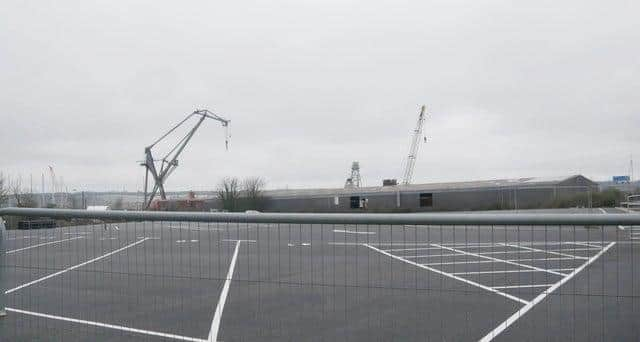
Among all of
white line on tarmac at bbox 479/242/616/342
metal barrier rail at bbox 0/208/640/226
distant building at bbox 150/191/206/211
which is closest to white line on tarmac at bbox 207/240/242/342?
metal barrier rail at bbox 0/208/640/226

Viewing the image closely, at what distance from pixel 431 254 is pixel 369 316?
61cm

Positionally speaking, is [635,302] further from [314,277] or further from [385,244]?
[314,277]

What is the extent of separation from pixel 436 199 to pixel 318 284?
113ft

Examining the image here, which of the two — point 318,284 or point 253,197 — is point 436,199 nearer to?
point 253,197

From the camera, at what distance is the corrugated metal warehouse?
3539 centimetres

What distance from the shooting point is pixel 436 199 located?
38.2 metres

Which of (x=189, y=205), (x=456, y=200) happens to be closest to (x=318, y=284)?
(x=456, y=200)

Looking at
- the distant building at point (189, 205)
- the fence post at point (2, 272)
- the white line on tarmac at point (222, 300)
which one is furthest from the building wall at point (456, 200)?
the white line on tarmac at point (222, 300)

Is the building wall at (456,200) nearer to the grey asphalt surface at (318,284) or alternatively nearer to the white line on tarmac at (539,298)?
the grey asphalt surface at (318,284)

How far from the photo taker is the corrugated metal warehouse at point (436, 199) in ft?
116

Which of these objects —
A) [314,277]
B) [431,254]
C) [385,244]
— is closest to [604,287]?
[431,254]

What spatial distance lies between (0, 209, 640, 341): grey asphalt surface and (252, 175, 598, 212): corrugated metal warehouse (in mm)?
28027

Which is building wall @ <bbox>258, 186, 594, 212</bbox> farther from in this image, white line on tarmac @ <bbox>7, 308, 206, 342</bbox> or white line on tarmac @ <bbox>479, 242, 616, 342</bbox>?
white line on tarmac @ <bbox>479, 242, 616, 342</bbox>

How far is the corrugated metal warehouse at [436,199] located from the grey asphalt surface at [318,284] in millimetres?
28027
